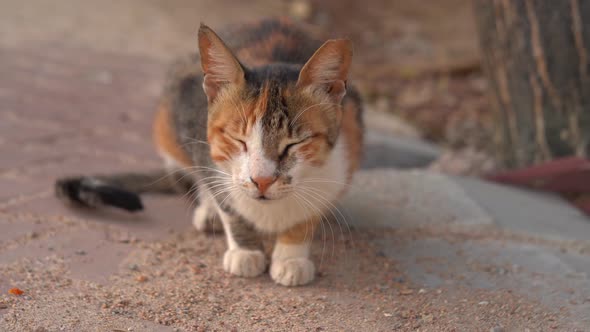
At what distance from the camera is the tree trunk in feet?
12.8

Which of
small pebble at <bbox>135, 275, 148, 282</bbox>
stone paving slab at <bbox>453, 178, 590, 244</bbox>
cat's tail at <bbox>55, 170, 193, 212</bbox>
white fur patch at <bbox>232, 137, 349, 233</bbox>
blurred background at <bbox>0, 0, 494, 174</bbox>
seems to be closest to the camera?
small pebble at <bbox>135, 275, 148, 282</bbox>

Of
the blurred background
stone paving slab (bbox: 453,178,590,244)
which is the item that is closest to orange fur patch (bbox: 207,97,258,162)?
stone paving slab (bbox: 453,178,590,244)

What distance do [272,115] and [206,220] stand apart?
927 mm

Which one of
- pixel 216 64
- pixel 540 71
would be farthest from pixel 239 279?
pixel 540 71

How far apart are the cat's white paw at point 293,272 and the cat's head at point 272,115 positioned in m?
0.37

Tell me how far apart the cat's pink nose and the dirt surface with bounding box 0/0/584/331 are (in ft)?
1.46

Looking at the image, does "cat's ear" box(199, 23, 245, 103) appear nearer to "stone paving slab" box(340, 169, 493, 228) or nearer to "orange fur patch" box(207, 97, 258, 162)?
"orange fur patch" box(207, 97, 258, 162)

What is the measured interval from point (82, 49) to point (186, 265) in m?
3.93

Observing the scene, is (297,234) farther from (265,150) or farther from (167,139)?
(167,139)

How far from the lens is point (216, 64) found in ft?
8.59

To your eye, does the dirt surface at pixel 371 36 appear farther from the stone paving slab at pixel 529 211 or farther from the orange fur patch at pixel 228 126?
the orange fur patch at pixel 228 126

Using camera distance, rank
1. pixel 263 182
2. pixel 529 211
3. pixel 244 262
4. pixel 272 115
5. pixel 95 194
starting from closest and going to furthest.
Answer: pixel 263 182, pixel 272 115, pixel 244 262, pixel 95 194, pixel 529 211

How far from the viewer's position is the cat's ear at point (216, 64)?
251cm

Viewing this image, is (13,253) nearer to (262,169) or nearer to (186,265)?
(186,265)
